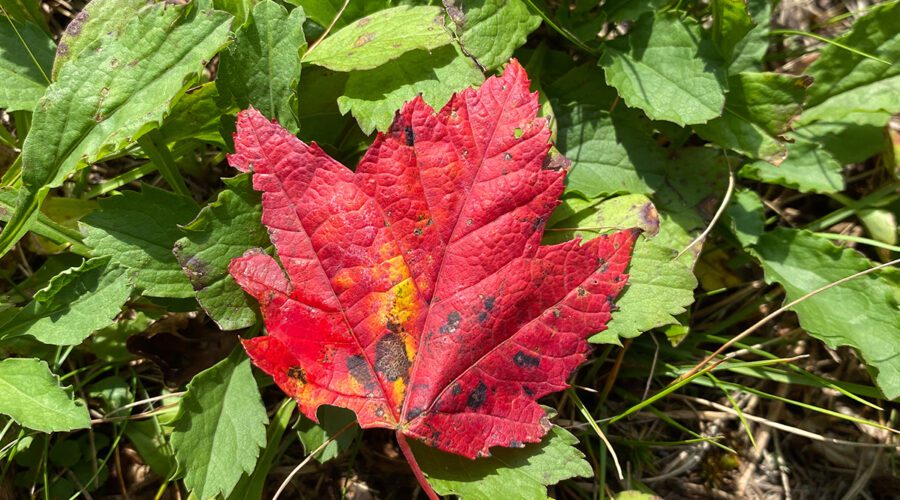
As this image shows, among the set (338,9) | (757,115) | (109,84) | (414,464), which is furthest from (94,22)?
(757,115)

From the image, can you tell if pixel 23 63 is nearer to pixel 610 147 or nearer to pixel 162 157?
pixel 162 157

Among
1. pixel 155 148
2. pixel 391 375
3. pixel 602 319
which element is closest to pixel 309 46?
pixel 155 148

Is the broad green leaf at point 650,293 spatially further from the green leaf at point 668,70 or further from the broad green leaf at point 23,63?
the broad green leaf at point 23,63

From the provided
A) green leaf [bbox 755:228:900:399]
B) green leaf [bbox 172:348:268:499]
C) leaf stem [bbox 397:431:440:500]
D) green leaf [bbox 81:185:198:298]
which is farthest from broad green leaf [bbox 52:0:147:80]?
green leaf [bbox 755:228:900:399]

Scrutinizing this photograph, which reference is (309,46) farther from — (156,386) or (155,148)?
(156,386)

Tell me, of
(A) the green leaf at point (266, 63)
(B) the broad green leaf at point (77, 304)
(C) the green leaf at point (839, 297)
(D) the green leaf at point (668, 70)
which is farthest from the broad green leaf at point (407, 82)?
(C) the green leaf at point (839, 297)
